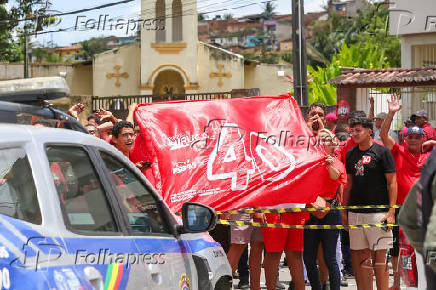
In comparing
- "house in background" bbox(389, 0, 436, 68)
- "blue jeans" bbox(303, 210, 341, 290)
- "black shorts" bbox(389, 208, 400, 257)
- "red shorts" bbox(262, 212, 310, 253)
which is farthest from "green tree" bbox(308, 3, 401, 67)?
"red shorts" bbox(262, 212, 310, 253)

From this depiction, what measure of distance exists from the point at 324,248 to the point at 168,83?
120ft

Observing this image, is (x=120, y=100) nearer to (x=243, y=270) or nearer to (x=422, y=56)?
(x=422, y=56)

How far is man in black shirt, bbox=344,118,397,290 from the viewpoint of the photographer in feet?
27.5

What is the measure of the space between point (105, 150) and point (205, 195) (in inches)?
136

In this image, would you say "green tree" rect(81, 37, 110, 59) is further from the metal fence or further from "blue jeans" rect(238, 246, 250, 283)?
"blue jeans" rect(238, 246, 250, 283)

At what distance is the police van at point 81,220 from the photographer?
344cm

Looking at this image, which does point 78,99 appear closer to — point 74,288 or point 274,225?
point 274,225

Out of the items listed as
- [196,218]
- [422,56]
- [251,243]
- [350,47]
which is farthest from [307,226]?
[350,47]

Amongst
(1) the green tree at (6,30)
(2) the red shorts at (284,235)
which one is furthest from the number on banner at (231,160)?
(1) the green tree at (6,30)

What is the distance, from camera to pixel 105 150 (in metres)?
4.38

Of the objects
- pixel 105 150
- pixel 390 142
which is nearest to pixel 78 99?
pixel 390 142

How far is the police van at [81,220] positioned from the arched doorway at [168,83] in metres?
39.6

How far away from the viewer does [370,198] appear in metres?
8.52

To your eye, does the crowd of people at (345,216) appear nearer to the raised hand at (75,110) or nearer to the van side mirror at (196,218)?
the raised hand at (75,110)
